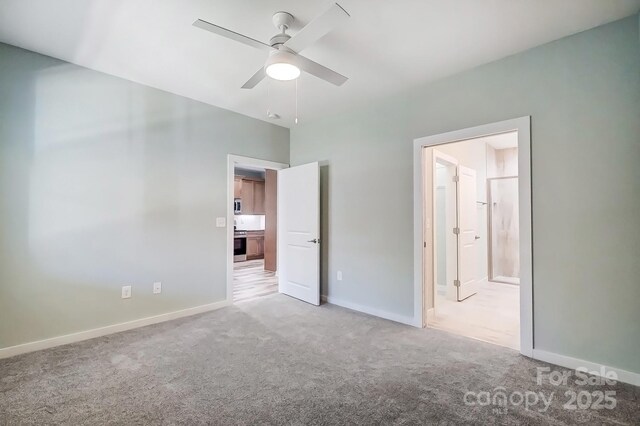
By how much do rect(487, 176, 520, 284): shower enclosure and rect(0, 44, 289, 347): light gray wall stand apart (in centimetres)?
526

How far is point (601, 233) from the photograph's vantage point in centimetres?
223

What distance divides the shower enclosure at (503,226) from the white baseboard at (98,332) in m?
5.37

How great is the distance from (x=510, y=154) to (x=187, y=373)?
670cm

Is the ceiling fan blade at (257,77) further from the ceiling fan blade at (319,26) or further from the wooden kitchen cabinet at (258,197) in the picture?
the wooden kitchen cabinet at (258,197)

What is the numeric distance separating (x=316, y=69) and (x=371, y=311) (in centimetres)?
286

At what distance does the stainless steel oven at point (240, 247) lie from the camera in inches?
317

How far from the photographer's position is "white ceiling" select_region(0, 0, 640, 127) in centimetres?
204

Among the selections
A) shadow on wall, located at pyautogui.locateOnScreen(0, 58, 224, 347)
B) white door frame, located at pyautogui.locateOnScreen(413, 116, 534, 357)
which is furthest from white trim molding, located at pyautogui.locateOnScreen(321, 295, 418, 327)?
shadow on wall, located at pyautogui.locateOnScreen(0, 58, 224, 347)

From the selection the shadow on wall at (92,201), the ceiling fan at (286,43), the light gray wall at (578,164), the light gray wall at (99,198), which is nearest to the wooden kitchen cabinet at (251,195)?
the light gray wall at (99,198)

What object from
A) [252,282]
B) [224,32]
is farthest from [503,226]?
[224,32]

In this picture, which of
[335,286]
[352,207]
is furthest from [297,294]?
[352,207]

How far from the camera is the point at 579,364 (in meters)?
2.29

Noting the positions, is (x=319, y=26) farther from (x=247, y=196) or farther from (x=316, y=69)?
(x=247, y=196)

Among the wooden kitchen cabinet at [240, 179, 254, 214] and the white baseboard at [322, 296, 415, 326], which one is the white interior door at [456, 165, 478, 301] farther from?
the wooden kitchen cabinet at [240, 179, 254, 214]
